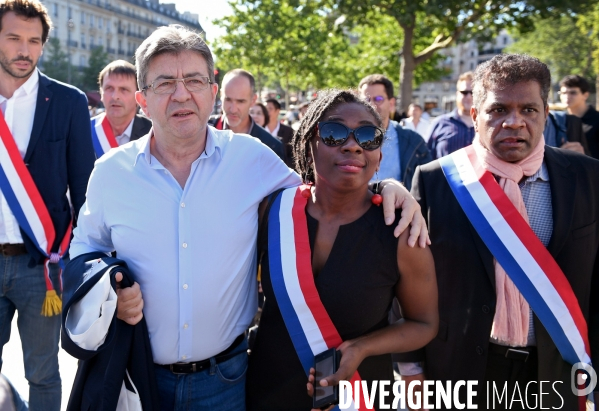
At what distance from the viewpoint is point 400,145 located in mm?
5035

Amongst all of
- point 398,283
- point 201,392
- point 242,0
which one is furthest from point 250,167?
point 242,0

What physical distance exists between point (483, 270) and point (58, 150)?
216 cm

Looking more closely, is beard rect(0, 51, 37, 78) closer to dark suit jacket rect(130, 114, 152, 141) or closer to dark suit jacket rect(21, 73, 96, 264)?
dark suit jacket rect(21, 73, 96, 264)

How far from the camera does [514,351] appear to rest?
2498 mm

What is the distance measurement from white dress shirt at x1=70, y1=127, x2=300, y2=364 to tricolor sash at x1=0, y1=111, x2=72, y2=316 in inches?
31.8

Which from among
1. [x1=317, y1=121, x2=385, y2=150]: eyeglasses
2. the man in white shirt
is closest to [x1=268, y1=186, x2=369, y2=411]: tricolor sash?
the man in white shirt

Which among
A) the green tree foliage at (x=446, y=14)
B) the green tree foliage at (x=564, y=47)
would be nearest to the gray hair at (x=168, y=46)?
the green tree foliage at (x=446, y=14)

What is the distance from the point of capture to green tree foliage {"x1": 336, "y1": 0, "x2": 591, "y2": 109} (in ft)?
52.2

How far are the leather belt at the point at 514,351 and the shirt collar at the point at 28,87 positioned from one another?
2541mm

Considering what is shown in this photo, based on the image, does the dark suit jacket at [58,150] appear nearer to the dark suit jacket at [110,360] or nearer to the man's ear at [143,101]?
the man's ear at [143,101]

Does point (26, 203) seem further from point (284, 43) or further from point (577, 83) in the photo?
point (284, 43)

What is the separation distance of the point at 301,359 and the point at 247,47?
23.5m

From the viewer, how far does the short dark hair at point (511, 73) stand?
251 cm

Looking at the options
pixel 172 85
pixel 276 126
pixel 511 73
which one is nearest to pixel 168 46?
pixel 172 85
